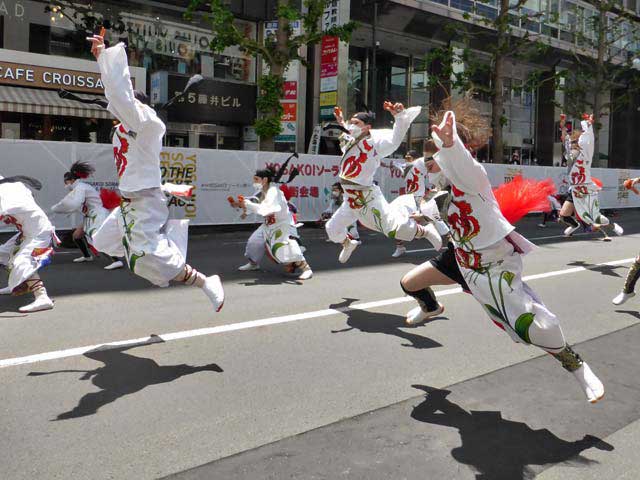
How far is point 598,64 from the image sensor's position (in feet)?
89.5

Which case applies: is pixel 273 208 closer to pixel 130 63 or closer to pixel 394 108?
pixel 394 108

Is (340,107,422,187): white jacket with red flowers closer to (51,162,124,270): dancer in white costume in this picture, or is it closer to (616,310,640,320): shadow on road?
(616,310,640,320): shadow on road

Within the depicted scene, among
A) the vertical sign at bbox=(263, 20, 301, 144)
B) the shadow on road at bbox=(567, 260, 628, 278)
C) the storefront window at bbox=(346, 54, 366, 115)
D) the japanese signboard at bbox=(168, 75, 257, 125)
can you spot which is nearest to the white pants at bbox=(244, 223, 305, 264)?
the shadow on road at bbox=(567, 260, 628, 278)

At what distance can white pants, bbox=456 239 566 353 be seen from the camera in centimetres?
352

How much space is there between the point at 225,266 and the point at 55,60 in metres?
10.3

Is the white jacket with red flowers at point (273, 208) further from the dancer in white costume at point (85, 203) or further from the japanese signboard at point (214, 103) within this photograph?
the japanese signboard at point (214, 103)

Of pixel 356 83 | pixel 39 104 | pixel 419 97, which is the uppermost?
pixel 356 83

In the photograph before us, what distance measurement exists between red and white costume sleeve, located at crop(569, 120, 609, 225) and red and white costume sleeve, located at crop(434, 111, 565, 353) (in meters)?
7.20

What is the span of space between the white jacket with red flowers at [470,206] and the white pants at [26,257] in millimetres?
4127

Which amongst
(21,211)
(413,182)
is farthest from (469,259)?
(413,182)

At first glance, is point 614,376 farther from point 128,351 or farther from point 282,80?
point 282,80

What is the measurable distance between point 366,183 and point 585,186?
495 centimetres

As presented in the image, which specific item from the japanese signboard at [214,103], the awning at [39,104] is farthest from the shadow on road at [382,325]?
the japanese signboard at [214,103]

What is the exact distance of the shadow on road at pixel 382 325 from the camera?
5.25 m
